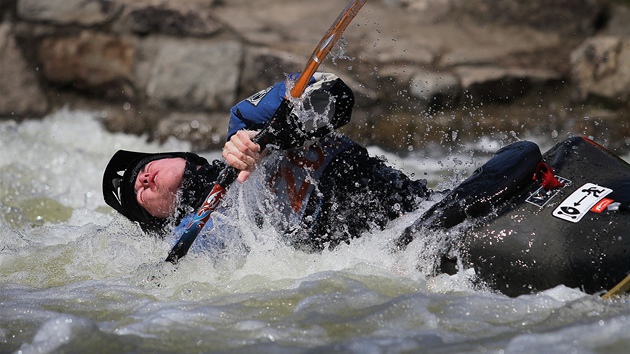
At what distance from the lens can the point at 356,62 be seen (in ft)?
19.1

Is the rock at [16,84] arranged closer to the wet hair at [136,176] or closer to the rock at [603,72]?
the wet hair at [136,176]

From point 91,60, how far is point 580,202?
13.9ft

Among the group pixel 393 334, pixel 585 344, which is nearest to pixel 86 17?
pixel 393 334

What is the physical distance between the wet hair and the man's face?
26 mm

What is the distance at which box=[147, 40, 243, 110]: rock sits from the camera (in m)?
5.87

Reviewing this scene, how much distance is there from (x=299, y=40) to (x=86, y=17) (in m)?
1.56

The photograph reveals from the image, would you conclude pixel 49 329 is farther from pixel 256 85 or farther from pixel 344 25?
pixel 256 85

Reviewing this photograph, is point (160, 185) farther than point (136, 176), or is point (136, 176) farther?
point (136, 176)

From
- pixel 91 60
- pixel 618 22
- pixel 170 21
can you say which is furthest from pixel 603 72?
pixel 91 60

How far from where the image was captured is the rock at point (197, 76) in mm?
5867

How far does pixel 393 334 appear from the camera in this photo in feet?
7.71

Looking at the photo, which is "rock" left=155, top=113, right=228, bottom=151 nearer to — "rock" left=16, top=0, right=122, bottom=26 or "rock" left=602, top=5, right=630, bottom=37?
"rock" left=16, top=0, right=122, bottom=26

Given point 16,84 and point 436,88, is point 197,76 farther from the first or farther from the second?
point 436,88

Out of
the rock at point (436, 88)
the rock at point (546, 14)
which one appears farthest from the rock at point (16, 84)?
the rock at point (546, 14)
